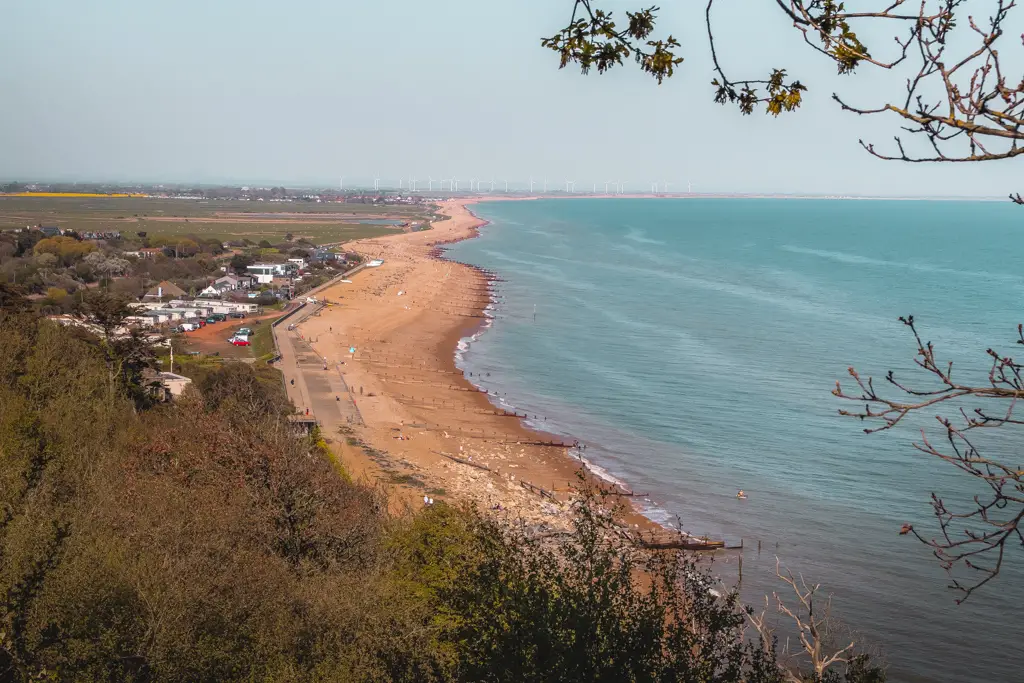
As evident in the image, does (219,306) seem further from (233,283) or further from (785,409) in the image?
(785,409)

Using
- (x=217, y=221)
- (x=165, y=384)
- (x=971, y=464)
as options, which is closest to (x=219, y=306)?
(x=165, y=384)

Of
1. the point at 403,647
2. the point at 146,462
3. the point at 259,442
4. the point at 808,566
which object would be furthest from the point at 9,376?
the point at 808,566

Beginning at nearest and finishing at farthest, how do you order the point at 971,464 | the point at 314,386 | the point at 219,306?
the point at 971,464 < the point at 314,386 < the point at 219,306

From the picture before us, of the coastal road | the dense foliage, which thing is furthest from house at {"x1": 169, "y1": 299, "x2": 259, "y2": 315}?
the dense foliage

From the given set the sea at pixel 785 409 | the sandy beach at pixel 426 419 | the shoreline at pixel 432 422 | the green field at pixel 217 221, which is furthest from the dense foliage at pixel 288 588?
the green field at pixel 217 221

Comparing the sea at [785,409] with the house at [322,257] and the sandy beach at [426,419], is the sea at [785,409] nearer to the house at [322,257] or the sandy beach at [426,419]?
the sandy beach at [426,419]

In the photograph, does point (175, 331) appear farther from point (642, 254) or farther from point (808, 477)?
point (642, 254)
